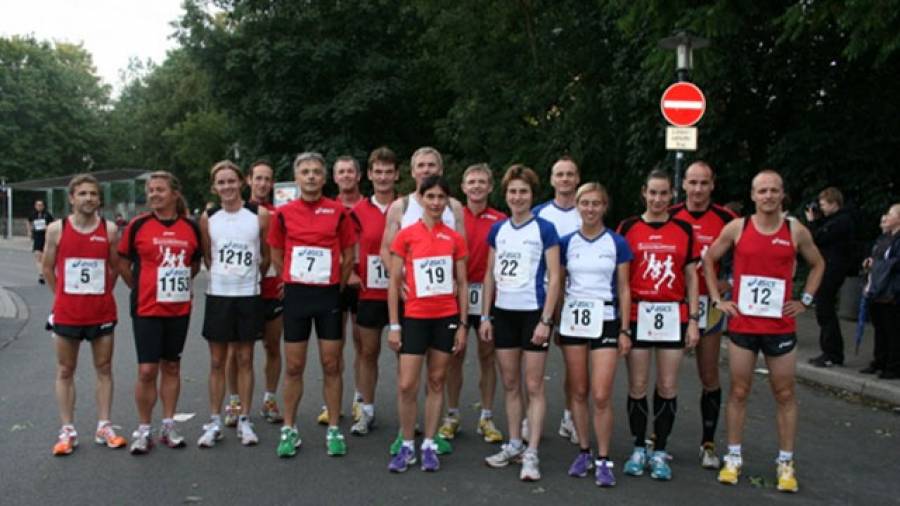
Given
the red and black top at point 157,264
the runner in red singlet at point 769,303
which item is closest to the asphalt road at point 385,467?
the runner in red singlet at point 769,303

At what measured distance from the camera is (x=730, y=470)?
5.28m

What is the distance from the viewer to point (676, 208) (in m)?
5.90

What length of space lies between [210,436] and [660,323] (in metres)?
3.30

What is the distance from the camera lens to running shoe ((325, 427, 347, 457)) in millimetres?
5723

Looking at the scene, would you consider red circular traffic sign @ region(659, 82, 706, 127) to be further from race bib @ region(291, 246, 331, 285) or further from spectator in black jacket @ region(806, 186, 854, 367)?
race bib @ region(291, 246, 331, 285)

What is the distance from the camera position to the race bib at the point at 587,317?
204 inches

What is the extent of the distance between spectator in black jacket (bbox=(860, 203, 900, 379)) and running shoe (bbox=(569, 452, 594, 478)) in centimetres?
466

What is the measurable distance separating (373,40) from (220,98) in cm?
606

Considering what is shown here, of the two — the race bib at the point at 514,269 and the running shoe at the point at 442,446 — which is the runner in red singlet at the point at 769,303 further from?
the running shoe at the point at 442,446

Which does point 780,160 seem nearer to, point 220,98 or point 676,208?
point 676,208

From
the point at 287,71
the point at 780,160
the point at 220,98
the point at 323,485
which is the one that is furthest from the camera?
the point at 220,98

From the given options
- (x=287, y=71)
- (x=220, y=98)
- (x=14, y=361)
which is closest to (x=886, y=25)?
(x=14, y=361)

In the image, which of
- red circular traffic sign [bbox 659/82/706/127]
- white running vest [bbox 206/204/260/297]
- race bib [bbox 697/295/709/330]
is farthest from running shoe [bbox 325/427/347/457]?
red circular traffic sign [bbox 659/82/706/127]

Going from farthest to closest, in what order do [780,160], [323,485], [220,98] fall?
[220,98]
[780,160]
[323,485]
